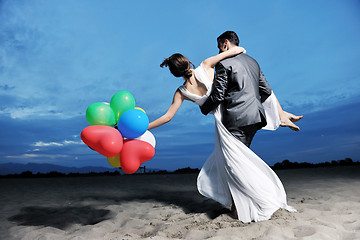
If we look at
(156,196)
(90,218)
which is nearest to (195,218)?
→ (90,218)

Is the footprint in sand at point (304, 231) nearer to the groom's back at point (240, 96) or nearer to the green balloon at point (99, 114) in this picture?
the groom's back at point (240, 96)

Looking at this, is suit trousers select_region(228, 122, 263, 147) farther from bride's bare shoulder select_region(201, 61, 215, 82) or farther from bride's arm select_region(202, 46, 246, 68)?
bride's arm select_region(202, 46, 246, 68)

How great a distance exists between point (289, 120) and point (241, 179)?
1.10 m

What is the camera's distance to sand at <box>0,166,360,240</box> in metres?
2.41

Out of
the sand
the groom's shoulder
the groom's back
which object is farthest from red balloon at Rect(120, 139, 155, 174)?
the groom's shoulder

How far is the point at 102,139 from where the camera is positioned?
257 centimetres

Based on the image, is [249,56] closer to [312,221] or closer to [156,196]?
[312,221]

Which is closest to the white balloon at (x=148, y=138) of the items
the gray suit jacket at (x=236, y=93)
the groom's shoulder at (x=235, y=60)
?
the gray suit jacket at (x=236, y=93)

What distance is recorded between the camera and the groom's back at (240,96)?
283 cm

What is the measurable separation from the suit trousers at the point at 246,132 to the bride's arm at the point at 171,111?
643 millimetres

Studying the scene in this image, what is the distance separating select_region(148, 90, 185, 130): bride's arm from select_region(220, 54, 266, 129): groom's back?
0.51 m

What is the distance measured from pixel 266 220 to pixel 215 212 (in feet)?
2.35

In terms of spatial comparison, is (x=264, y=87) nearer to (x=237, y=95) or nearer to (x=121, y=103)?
(x=237, y=95)

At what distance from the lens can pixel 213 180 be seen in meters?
3.15
